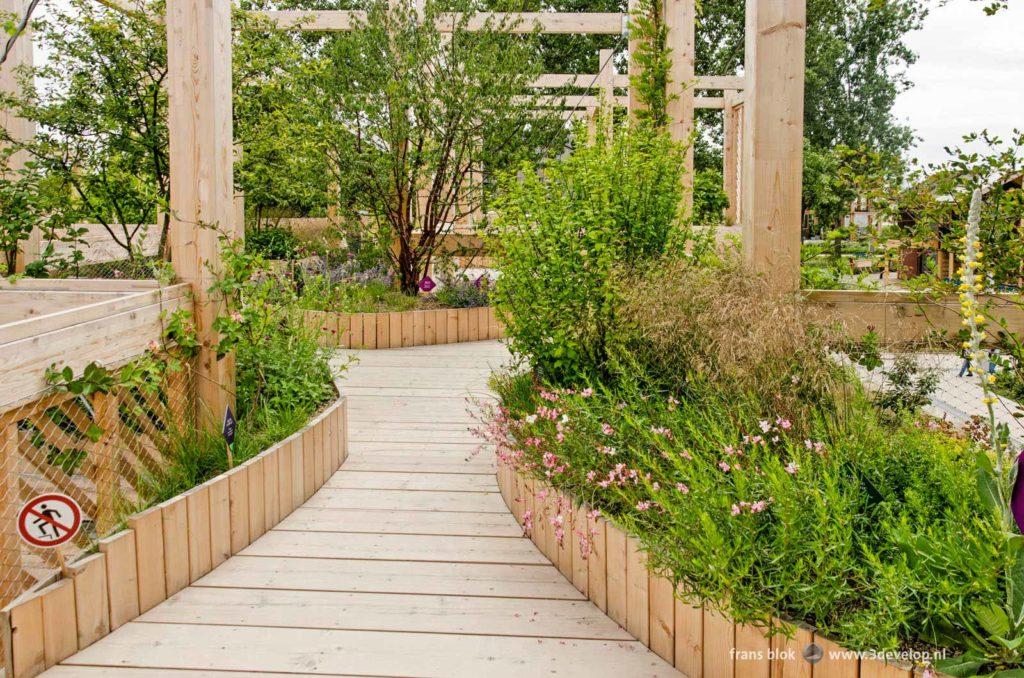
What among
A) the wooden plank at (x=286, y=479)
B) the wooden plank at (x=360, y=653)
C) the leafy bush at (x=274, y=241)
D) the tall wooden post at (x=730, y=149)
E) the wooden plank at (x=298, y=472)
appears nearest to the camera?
the wooden plank at (x=360, y=653)

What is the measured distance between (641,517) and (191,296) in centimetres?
210

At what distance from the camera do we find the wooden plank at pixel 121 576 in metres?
2.78

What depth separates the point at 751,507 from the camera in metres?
2.43

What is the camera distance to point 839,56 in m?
22.1

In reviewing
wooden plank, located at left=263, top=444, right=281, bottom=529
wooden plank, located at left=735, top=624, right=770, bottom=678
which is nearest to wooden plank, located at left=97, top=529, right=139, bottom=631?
wooden plank, located at left=263, top=444, right=281, bottom=529

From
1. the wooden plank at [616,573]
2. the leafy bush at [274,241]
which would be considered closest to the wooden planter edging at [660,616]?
the wooden plank at [616,573]

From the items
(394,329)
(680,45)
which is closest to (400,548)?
(394,329)

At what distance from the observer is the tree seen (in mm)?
7969

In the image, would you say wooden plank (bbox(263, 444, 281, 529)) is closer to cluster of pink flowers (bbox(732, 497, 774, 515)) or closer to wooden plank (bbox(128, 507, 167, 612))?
wooden plank (bbox(128, 507, 167, 612))

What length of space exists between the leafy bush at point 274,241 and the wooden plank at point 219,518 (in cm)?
650

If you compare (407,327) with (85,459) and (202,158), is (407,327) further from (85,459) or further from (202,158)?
(85,459)

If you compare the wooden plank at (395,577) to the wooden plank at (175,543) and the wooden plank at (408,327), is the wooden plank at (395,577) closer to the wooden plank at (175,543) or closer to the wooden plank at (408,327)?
the wooden plank at (175,543)

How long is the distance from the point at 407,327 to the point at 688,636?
18.1 ft

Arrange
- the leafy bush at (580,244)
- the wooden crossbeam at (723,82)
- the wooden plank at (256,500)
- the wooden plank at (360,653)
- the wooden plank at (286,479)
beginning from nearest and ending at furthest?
1. the wooden plank at (360,653)
2. the wooden plank at (256,500)
3. the wooden plank at (286,479)
4. the leafy bush at (580,244)
5. the wooden crossbeam at (723,82)
